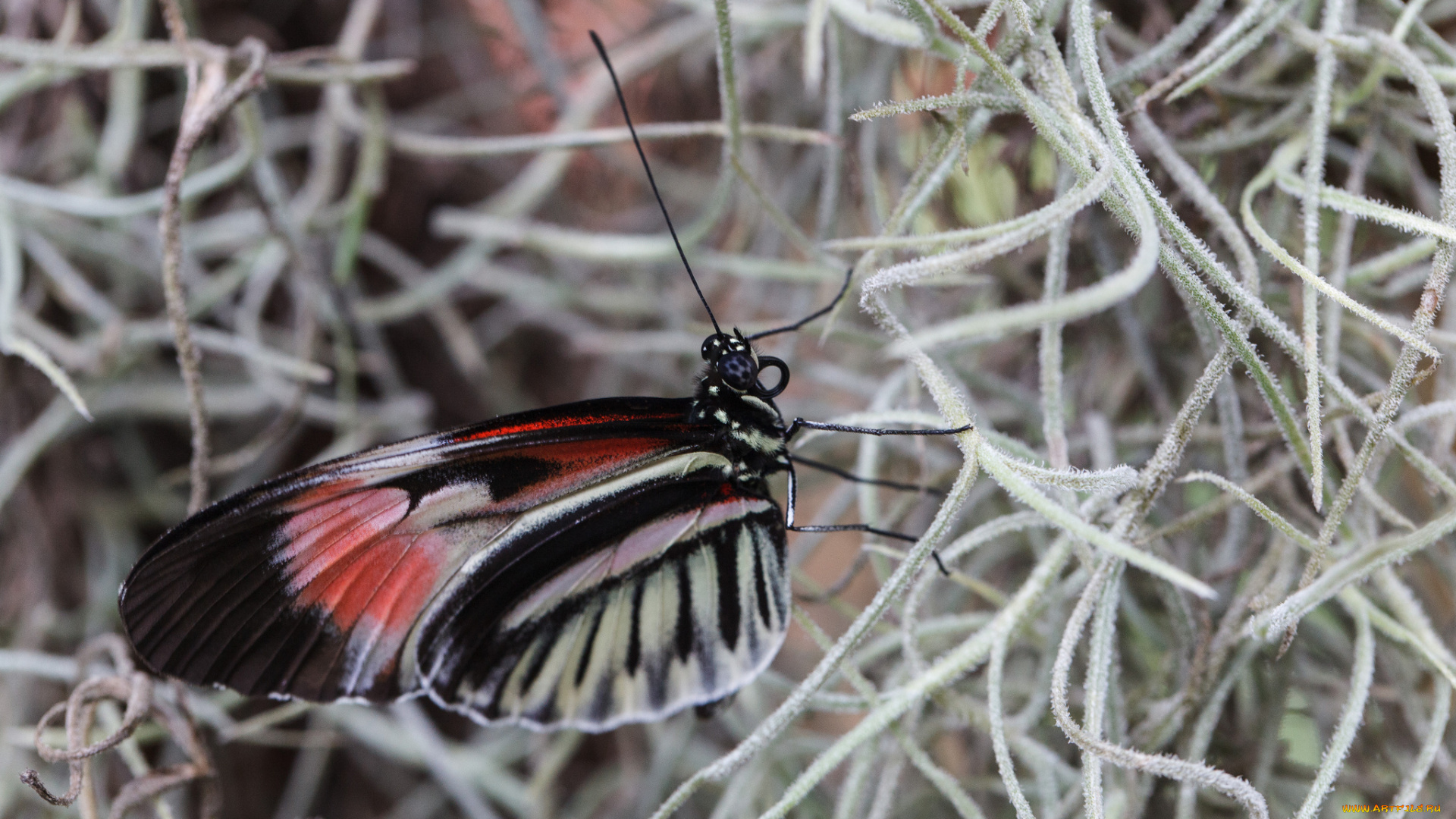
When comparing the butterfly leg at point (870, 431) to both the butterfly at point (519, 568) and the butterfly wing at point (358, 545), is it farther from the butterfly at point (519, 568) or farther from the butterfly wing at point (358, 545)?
the butterfly wing at point (358, 545)

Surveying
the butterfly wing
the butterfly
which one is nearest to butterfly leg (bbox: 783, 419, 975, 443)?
the butterfly

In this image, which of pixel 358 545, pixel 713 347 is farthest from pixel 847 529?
Answer: pixel 358 545

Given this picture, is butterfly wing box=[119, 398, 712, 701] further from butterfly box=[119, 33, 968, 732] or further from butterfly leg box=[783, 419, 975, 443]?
butterfly leg box=[783, 419, 975, 443]

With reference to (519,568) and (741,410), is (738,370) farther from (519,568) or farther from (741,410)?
(519,568)

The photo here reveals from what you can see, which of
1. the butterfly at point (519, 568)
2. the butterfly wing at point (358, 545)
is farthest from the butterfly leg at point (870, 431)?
the butterfly wing at point (358, 545)

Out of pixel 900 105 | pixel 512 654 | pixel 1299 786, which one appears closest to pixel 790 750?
pixel 512 654

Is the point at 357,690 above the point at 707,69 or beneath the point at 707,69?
beneath

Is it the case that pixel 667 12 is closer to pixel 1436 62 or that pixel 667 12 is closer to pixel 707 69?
pixel 707 69
